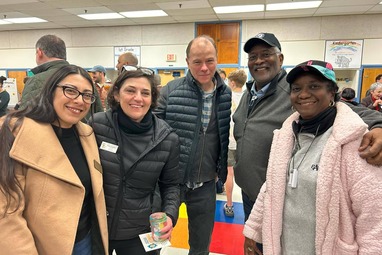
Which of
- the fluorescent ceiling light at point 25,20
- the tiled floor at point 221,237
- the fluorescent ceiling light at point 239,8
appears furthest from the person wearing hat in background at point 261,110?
the fluorescent ceiling light at point 25,20

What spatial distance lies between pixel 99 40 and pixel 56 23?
1.34 metres

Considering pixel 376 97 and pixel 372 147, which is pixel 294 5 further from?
pixel 372 147

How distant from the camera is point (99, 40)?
877cm

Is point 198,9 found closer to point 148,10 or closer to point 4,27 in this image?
point 148,10

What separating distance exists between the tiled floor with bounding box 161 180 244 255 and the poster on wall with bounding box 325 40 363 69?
5.93m

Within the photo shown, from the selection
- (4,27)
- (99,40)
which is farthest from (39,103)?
(4,27)

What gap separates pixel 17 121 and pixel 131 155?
568mm

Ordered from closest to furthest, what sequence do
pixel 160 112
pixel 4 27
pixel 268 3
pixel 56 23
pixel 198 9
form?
pixel 160 112, pixel 268 3, pixel 198 9, pixel 56 23, pixel 4 27

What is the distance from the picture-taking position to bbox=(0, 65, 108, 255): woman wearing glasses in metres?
1.08

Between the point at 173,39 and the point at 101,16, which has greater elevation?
the point at 101,16

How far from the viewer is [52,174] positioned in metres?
1.14

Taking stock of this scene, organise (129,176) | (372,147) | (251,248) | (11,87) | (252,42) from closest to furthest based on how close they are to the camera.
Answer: (372,147), (129,176), (251,248), (252,42), (11,87)

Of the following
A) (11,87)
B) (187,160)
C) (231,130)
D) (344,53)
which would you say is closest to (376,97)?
(231,130)

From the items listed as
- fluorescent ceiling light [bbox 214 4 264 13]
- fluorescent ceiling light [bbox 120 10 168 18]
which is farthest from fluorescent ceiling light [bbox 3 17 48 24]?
fluorescent ceiling light [bbox 214 4 264 13]
